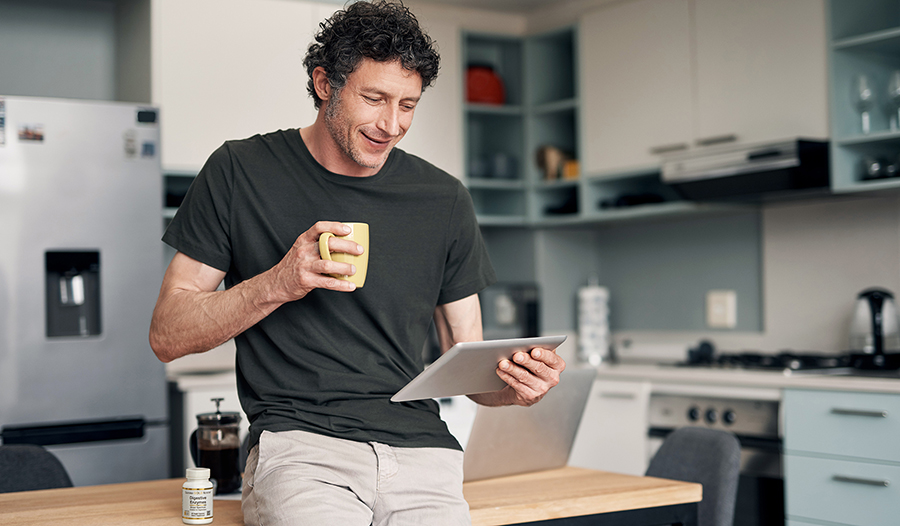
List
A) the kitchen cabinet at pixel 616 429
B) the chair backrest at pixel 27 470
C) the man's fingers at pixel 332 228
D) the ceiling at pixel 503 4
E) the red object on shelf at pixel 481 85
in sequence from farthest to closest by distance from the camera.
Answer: the red object on shelf at pixel 481 85 → the ceiling at pixel 503 4 → the kitchen cabinet at pixel 616 429 → the chair backrest at pixel 27 470 → the man's fingers at pixel 332 228

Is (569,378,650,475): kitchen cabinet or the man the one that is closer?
the man

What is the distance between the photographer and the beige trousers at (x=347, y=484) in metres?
1.20

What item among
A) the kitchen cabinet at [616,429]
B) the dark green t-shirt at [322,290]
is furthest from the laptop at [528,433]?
the kitchen cabinet at [616,429]

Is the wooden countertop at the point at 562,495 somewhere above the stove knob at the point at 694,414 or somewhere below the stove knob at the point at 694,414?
above

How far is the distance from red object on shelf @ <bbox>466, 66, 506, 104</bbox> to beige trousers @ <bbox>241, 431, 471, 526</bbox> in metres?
3.16

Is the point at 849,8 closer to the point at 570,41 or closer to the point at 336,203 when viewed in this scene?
the point at 570,41

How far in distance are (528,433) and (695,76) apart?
2.32 m

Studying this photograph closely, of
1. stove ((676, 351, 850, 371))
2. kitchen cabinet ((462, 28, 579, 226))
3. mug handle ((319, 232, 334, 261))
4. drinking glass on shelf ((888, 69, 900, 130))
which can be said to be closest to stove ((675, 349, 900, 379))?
stove ((676, 351, 850, 371))

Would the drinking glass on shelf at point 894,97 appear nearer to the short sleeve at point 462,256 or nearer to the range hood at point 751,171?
the range hood at point 751,171

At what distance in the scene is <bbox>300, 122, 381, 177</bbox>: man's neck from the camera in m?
1.45

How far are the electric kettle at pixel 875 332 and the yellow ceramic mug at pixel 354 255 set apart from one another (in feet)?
7.58

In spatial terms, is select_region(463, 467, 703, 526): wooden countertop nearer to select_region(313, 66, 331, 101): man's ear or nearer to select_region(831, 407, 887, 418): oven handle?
select_region(313, 66, 331, 101): man's ear

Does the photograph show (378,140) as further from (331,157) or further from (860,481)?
(860,481)

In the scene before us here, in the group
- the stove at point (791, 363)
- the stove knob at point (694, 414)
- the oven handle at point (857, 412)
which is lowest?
the stove knob at point (694, 414)
